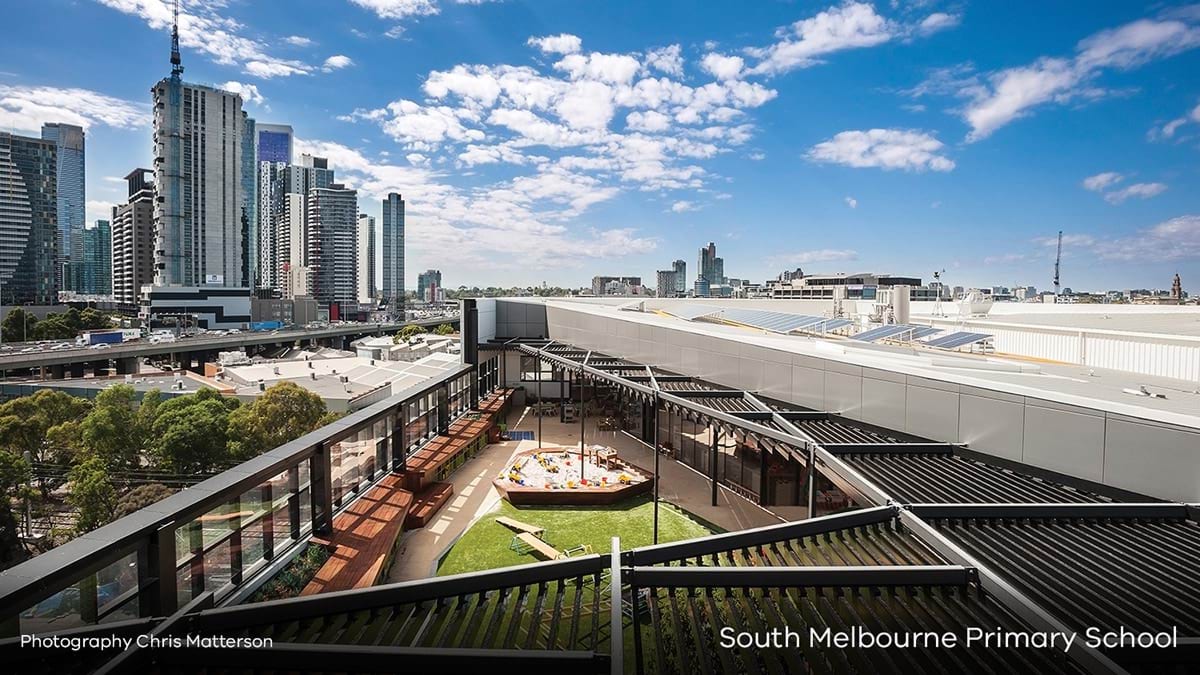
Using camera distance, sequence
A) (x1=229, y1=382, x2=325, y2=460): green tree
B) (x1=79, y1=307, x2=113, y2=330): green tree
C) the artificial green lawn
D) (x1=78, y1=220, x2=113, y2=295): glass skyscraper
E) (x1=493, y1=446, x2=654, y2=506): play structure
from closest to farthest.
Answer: the artificial green lawn
(x1=493, y1=446, x2=654, y2=506): play structure
(x1=229, y1=382, x2=325, y2=460): green tree
(x1=79, y1=307, x2=113, y2=330): green tree
(x1=78, y1=220, x2=113, y2=295): glass skyscraper

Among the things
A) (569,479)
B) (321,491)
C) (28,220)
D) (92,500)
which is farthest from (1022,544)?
(28,220)

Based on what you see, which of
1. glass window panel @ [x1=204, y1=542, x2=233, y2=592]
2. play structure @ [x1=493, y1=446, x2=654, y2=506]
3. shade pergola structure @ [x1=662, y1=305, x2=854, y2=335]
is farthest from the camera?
shade pergola structure @ [x1=662, y1=305, x2=854, y2=335]

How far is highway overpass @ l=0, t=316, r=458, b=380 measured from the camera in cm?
5412

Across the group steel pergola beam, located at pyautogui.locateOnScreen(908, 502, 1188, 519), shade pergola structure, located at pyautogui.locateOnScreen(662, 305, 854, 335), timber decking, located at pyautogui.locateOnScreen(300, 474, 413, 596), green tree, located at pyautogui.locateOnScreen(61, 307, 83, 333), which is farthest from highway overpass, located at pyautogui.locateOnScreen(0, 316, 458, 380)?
steel pergola beam, located at pyautogui.locateOnScreen(908, 502, 1188, 519)

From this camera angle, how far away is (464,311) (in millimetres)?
21984

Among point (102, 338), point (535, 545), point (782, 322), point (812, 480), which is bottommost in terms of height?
point (535, 545)

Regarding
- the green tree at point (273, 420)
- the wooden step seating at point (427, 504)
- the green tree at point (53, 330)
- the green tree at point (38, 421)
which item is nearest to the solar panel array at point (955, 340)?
the wooden step seating at point (427, 504)

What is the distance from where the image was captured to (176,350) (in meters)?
67.4

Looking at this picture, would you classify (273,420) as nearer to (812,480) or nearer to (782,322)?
(782,322)

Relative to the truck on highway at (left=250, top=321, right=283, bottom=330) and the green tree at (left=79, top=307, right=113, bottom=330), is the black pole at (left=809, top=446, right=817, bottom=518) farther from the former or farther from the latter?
the truck on highway at (left=250, top=321, right=283, bottom=330)

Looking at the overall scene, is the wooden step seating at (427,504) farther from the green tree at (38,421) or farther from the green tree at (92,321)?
the green tree at (92,321)

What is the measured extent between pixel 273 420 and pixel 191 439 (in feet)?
13.5

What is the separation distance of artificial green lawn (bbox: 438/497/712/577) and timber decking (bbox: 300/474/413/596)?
57.2 inches

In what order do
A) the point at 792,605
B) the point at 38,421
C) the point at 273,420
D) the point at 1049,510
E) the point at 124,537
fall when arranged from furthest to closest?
1. the point at 38,421
2. the point at 273,420
3. the point at 1049,510
4. the point at 124,537
5. the point at 792,605
